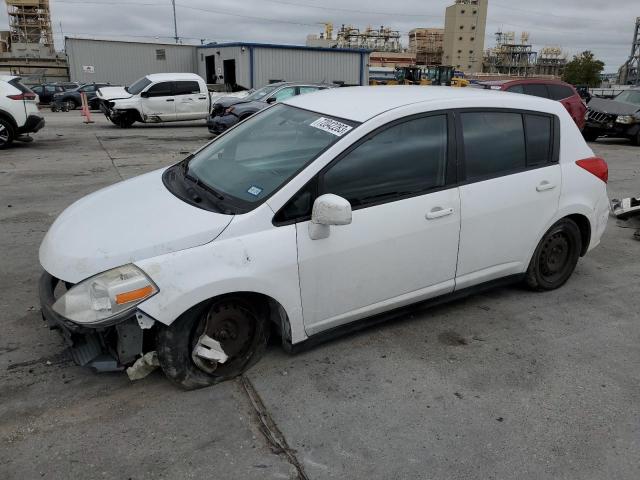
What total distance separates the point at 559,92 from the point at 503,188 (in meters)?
12.4

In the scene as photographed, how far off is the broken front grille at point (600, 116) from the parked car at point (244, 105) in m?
7.79

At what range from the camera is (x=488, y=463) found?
2545 mm

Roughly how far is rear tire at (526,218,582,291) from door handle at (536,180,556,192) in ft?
1.20

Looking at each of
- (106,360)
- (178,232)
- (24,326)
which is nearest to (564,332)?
(178,232)

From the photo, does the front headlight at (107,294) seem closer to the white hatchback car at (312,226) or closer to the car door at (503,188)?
Answer: the white hatchback car at (312,226)

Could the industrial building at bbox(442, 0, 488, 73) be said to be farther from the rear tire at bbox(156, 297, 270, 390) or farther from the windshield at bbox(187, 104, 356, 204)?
the rear tire at bbox(156, 297, 270, 390)

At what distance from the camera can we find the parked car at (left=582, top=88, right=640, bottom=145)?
48.8ft

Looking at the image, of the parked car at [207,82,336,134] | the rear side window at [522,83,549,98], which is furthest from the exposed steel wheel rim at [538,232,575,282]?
the parked car at [207,82,336,134]

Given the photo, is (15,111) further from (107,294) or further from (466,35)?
(466,35)

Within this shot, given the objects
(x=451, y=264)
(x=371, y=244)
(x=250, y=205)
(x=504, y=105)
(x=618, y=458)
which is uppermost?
(x=504, y=105)

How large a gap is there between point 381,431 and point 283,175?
1532 millimetres

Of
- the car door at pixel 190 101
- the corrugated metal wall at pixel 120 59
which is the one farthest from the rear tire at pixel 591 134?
the corrugated metal wall at pixel 120 59

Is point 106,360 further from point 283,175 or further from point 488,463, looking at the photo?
point 488,463

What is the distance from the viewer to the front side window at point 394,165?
10.6 ft
